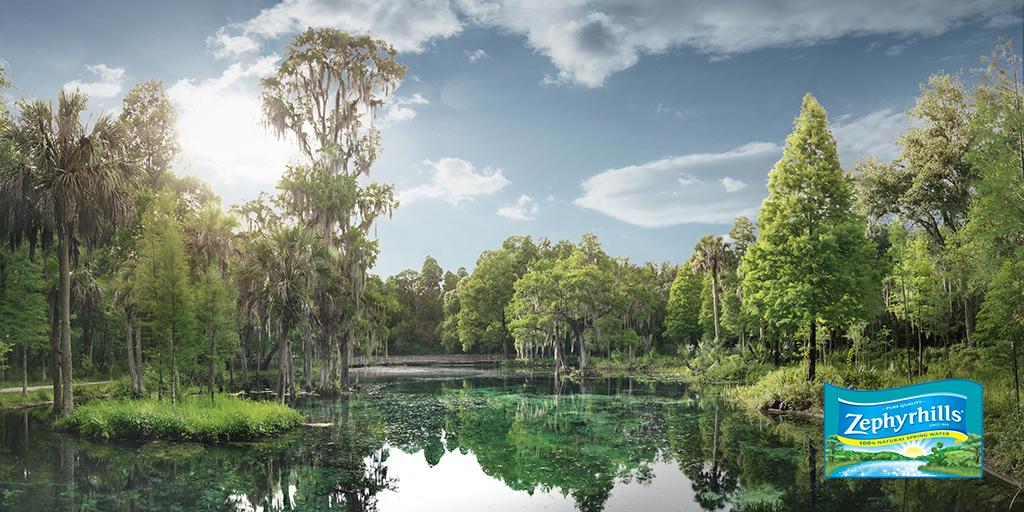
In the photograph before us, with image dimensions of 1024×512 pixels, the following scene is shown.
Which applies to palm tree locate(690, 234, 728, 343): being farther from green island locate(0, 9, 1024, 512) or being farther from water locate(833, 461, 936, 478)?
water locate(833, 461, 936, 478)

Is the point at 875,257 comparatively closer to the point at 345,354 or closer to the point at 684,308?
the point at 684,308

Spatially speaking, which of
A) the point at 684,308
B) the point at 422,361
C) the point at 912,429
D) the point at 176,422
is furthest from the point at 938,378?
the point at 422,361

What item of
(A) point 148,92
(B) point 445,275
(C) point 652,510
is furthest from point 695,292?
(C) point 652,510

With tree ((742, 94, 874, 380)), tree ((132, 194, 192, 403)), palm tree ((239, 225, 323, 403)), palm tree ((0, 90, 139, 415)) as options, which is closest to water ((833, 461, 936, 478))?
tree ((742, 94, 874, 380))

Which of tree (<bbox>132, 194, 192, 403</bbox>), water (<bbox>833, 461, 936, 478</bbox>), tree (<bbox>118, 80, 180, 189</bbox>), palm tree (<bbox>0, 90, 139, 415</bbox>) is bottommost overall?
water (<bbox>833, 461, 936, 478</bbox>)

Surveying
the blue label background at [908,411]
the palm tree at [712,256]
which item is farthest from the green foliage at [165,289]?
the palm tree at [712,256]

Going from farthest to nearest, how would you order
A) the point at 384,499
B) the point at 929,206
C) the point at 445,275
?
the point at 445,275 → the point at 929,206 → the point at 384,499

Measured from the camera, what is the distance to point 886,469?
11523 millimetres

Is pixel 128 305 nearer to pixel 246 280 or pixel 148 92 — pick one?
pixel 246 280

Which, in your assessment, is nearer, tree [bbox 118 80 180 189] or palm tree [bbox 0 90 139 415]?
palm tree [bbox 0 90 139 415]

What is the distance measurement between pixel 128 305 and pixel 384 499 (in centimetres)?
2461

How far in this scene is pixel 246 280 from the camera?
34469mm

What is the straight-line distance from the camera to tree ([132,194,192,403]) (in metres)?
26.2

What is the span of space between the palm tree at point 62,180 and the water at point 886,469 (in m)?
28.6
